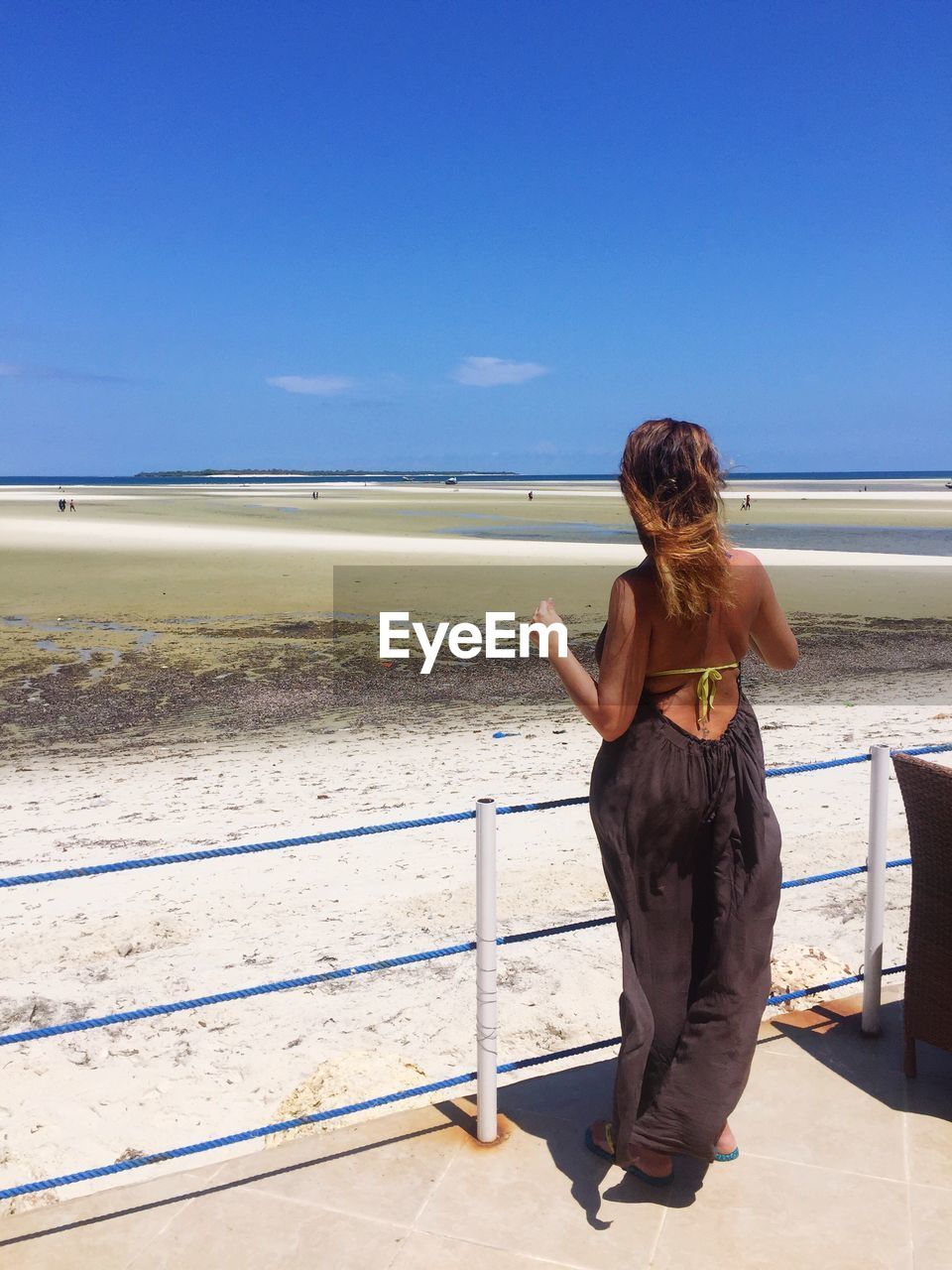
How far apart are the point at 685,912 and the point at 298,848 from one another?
15.2 feet

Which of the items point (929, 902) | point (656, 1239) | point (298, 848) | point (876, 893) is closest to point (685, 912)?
point (656, 1239)

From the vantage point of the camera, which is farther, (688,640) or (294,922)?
(294,922)

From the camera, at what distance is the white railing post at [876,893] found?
3455 mm

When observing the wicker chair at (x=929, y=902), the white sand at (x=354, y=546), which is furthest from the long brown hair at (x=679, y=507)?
the white sand at (x=354, y=546)

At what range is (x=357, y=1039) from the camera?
14.7 ft

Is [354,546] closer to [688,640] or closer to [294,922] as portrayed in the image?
[294,922]

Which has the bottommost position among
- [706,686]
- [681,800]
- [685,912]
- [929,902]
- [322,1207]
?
[322,1207]

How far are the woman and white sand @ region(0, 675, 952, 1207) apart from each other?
1.63 meters

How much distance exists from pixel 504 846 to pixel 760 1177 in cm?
398

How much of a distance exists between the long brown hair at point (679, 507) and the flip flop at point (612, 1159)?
1.60 meters

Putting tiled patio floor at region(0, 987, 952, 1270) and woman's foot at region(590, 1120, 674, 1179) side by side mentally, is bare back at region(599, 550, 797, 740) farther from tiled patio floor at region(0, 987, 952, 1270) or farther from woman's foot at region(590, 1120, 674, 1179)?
tiled patio floor at region(0, 987, 952, 1270)

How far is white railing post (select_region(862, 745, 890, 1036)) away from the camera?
Result: 136 inches

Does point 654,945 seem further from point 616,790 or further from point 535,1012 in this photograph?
point 535,1012

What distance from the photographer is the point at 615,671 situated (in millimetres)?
2525
